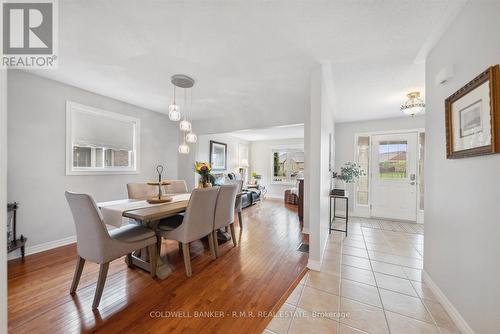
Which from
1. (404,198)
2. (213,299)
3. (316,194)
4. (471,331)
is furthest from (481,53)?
(404,198)

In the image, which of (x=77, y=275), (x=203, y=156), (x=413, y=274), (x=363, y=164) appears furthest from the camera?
(x=203, y=156)

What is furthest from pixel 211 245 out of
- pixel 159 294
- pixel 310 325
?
pixel 310 325

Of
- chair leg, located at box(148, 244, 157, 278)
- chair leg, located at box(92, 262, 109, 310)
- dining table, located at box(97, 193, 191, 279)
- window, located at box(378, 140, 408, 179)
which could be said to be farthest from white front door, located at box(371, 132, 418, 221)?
chair leg, located at box(92, 262, 109, 310)

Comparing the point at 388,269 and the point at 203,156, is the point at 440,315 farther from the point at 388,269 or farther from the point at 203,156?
the point at 203,156

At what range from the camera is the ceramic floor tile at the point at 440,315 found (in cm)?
145

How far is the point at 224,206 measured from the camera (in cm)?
265

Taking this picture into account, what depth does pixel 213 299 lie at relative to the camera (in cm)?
176

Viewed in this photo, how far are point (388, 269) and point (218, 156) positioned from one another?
16.0 feet

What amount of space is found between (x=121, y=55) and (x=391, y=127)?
5.13 meters

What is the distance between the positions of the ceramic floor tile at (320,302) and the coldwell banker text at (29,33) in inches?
113

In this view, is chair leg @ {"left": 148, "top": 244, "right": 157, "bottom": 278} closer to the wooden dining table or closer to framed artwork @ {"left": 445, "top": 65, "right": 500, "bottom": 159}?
the wooden dining table

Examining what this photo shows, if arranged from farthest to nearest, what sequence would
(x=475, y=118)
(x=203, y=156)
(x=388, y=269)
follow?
1. (x=203, y=156)
2. (x=388, y=269)
3. (x=475, y=118)

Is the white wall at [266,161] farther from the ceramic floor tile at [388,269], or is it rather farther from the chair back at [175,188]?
the ceramic floor tile at [388,269]

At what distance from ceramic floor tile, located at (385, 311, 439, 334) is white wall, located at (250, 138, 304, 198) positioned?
5798 mm
